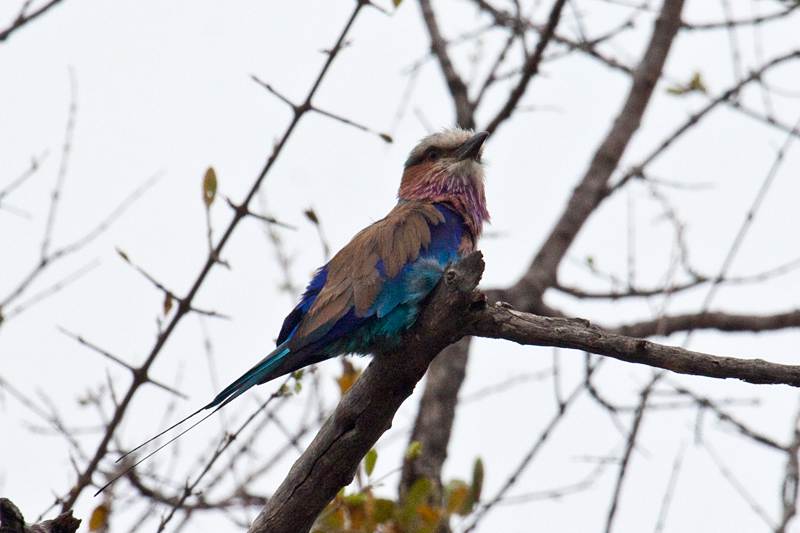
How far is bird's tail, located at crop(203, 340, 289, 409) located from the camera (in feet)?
11.0

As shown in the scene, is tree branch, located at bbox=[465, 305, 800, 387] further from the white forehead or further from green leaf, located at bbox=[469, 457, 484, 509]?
the white forehead

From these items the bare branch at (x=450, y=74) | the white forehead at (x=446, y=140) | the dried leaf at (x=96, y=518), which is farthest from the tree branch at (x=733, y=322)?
the dried leaf at (x=96, y=518)

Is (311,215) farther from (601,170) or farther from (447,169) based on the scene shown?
(601,170)

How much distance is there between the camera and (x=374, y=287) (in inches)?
148

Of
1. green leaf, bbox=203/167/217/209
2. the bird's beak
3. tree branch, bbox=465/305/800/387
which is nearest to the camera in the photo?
tree branch, bbox=465/305/800/387

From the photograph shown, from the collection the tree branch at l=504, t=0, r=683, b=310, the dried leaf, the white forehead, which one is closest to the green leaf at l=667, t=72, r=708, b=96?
the tree branch at l=504, t=0, r=683, b=310

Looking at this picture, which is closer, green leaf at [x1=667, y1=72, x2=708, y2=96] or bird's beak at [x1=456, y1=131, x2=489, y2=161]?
bird's beak at [x1=456, y1=131, x2=489, y2=161]

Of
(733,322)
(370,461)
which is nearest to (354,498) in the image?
(370,461)

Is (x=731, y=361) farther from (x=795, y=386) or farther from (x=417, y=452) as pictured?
(x=417, y=452)

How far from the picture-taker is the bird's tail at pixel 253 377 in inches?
132

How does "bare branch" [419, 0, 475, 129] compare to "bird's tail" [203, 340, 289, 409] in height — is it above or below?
above

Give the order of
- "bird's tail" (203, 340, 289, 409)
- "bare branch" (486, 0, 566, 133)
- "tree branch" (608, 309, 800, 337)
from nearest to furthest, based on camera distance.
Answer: "bird's tail" (203, 340, 289, 409) < "bare branch" (486, 0, 566, 133) < "tree branch" (608, 309, 800, 337)

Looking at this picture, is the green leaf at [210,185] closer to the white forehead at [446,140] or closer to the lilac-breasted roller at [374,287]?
the lilac-breasted roller at [374,287]

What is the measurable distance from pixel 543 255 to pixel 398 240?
3.56 metres
